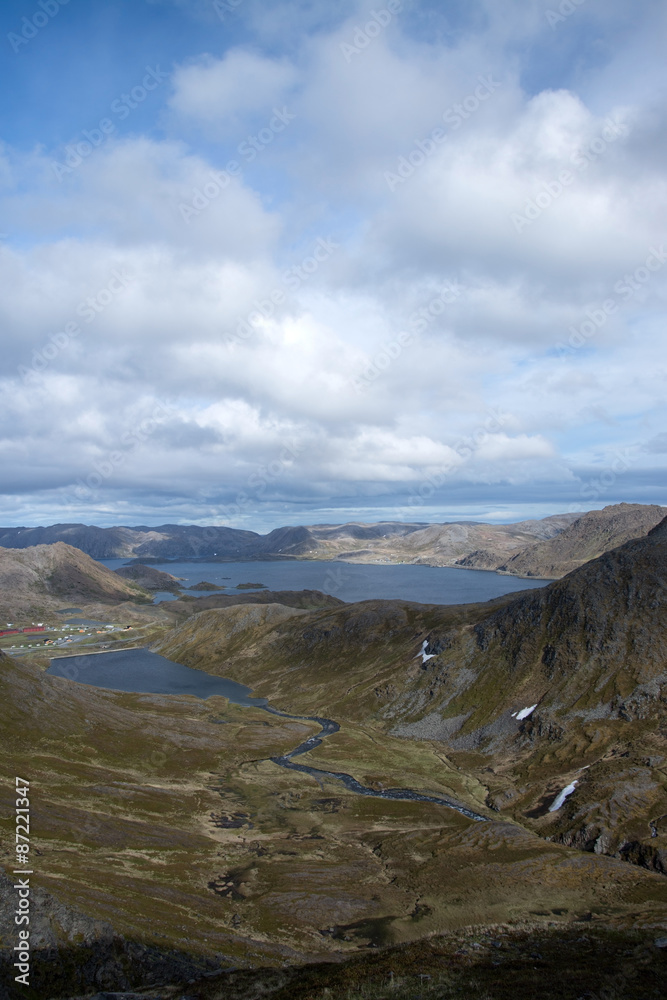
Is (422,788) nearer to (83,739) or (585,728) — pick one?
(585,728)

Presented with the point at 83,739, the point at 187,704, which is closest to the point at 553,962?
the point at 83,739

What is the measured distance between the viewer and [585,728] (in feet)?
333

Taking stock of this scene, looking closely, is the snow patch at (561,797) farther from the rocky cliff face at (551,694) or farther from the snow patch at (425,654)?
the snow patch at (425,654)

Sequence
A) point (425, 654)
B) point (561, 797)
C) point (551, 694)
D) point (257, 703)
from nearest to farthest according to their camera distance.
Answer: point (561, 797) < point (551, 694) < point (425, 654) < point (257, 703)

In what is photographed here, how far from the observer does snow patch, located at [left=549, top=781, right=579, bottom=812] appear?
8306 centimetres

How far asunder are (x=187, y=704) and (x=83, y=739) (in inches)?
1944

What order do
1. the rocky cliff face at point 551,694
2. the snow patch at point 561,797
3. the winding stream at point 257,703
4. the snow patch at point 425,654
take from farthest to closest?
the snow patch at point 425,654, the winding stream at point 257,703, the snow patch at point 561,797, the rocky cliff face at point 551,694

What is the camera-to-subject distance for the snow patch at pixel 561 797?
273ft

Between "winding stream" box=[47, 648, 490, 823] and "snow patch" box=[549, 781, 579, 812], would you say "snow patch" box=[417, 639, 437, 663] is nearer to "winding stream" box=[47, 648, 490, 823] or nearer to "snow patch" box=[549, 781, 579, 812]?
"winding stream" box=[47, 648, 490, 823]

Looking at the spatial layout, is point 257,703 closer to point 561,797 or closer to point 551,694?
point 551,694

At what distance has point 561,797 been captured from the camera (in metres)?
85.0

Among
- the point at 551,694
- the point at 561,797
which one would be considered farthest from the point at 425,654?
the point at 561,797

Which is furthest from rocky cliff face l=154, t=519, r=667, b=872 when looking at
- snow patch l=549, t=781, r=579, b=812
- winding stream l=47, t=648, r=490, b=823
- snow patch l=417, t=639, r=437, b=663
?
winding stream l=47, t=648, r=490, b=823

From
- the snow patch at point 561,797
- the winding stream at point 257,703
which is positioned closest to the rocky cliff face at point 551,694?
the snow patch at point 561,797
